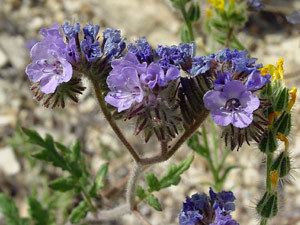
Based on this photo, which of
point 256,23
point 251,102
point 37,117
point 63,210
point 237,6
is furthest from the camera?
point 256,23

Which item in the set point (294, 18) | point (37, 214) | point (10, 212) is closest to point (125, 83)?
point (294, 18)

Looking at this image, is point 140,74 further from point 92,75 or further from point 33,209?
point 33,209

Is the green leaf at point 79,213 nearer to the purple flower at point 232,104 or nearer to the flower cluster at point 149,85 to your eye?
the flower cluster at point 149,85

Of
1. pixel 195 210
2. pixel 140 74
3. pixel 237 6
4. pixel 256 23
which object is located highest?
pixel 256 23

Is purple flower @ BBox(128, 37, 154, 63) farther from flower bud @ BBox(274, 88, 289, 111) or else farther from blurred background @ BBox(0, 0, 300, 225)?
blurred background @ BBox(0, 0, 300, 225)

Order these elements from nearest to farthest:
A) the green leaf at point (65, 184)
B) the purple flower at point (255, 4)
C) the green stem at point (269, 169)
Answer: the green stem at point (269, 169) → the green leaf at point (65, 184) → the purple flower at point (255, 4)

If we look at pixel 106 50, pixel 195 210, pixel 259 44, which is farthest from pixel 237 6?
pixel 259 44

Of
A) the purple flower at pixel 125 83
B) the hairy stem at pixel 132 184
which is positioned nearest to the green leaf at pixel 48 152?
the hairy stem at pixel 132 184
